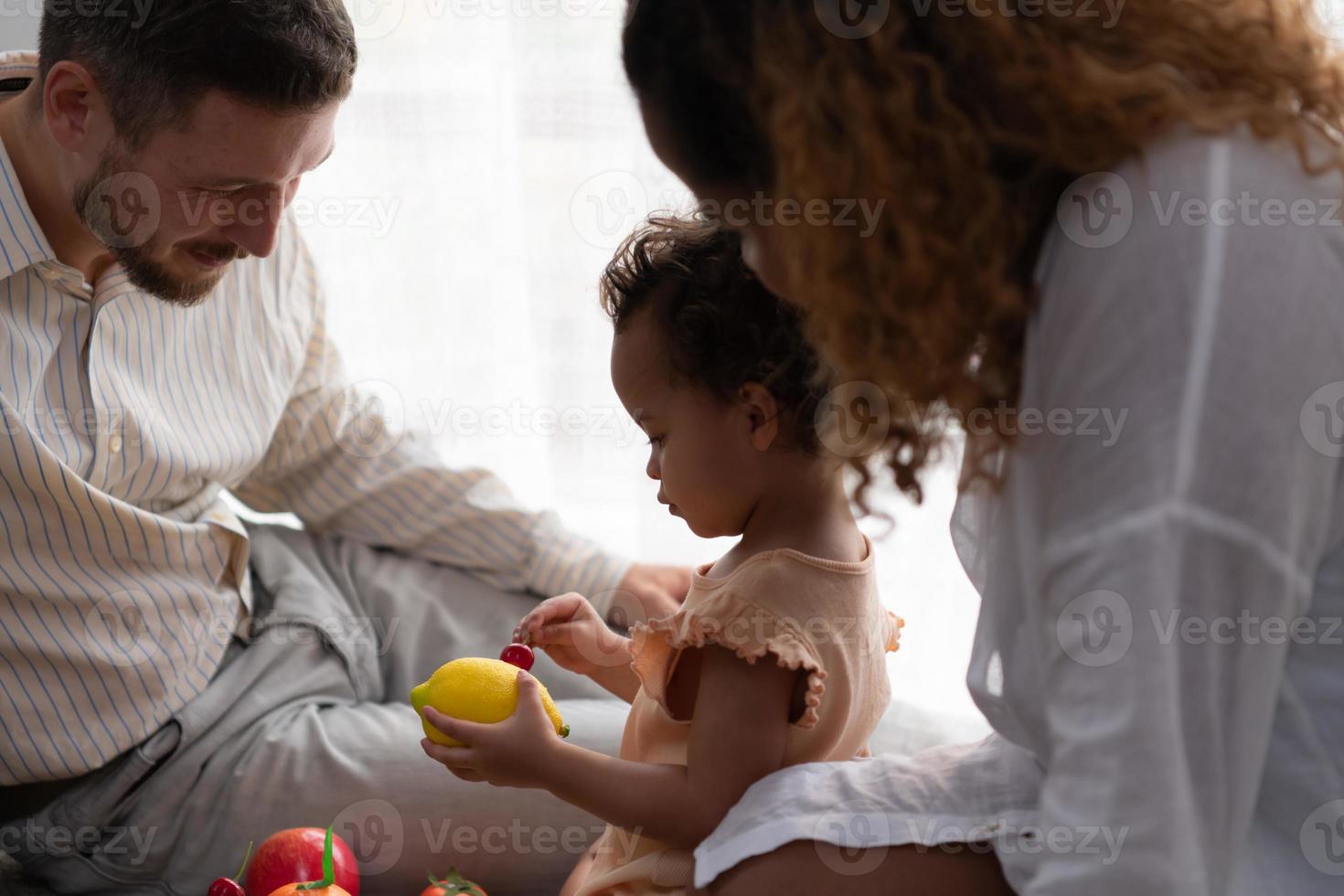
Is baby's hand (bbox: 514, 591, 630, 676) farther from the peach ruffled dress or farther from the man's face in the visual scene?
the man's face

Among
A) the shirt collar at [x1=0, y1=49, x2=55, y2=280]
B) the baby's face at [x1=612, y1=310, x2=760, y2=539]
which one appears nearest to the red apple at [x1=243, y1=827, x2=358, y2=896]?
the baby's face at [x1=612, y1=310, x2=760, y2=539]

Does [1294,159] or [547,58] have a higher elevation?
[547,58]

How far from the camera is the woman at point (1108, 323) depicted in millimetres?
A: 667

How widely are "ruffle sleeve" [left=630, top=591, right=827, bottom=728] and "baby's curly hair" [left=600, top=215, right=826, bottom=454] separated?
140mm

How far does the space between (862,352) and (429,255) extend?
134 centimetres

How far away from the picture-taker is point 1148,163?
0.70 metres

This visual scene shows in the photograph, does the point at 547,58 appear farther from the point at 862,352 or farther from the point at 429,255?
the point at 862,352

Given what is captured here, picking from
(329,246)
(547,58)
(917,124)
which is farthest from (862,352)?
(329,246)

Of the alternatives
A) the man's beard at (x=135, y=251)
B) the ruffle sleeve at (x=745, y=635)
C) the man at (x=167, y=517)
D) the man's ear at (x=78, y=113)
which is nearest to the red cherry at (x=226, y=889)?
the man at (x=167, y=517)

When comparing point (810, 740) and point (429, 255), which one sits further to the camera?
point (429, 255)

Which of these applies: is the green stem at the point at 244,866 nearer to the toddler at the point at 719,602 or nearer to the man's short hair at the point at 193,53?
the toddler at the point at 719,602

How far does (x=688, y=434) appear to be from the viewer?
0.98 m

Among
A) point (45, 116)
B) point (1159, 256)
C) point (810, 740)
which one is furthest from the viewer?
point (45, 116)

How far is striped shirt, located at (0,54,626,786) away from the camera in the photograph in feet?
3.92
